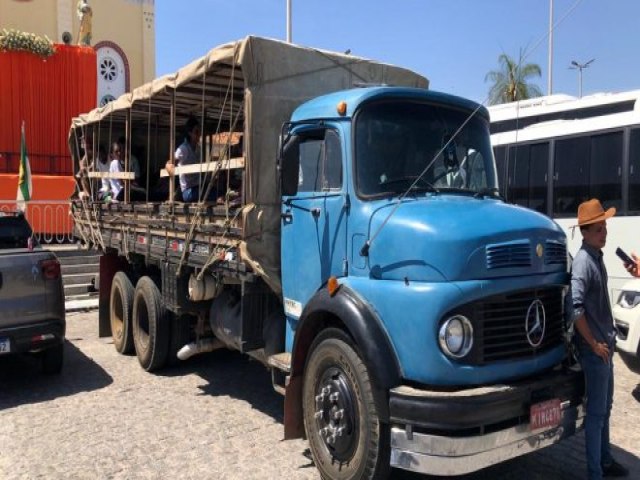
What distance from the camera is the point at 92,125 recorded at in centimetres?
903

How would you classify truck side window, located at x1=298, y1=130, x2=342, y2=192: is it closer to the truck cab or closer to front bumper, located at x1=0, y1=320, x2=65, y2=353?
the truck cab

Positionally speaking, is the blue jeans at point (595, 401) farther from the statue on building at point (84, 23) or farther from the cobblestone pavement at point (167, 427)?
the statue on building at point (84, 23)

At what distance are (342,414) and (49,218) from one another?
45.6 feet

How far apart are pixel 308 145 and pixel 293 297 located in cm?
113

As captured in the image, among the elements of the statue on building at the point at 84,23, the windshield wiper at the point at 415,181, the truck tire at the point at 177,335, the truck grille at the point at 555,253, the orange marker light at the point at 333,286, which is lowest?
the truck tire at the point at 177,335

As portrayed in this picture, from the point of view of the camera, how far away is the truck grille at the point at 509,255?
3395mm

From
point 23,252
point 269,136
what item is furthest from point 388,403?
point 23,252

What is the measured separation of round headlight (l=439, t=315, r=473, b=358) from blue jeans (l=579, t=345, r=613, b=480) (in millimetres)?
898

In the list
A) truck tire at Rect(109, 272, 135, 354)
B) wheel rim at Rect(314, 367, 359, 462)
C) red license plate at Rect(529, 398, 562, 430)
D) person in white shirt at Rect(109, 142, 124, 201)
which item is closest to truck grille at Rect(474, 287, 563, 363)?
red license plate at Rect(529, 398, 562, 430)

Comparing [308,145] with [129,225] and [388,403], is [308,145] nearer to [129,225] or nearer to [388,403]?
[388,403]

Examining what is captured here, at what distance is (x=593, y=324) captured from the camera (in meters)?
3.71

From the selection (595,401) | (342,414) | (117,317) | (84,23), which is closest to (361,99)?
(342,414)

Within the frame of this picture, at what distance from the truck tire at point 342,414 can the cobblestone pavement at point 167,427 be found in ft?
1.46

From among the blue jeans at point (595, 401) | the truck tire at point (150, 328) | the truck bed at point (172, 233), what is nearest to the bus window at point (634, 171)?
the blue jeans at point (595, 401)
